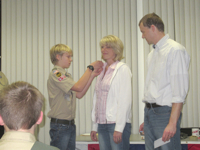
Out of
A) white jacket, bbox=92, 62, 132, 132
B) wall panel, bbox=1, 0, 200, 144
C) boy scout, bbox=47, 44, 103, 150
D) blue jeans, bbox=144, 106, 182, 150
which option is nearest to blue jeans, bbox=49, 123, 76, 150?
boy scout, bbox=47, 44, 103, 150

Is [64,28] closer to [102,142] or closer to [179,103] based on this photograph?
[102,142]

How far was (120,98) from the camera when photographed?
66.8 inches

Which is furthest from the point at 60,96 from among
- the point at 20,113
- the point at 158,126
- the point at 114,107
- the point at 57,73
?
the point at 20,113

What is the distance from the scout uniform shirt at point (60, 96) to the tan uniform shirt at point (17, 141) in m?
1.19

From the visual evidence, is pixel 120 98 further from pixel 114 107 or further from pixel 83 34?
pixel 83 34

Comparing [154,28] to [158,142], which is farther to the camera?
[154,28]

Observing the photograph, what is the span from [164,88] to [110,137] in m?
0.59

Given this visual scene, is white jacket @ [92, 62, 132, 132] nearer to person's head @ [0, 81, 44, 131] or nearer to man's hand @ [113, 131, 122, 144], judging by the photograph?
man's hand @ [113, 131, 122, 144]

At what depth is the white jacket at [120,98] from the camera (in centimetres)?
165

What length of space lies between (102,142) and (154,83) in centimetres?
68

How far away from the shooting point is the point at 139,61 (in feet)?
10.9

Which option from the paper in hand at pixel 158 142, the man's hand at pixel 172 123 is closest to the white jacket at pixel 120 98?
the paper in hand at pixel 158 142

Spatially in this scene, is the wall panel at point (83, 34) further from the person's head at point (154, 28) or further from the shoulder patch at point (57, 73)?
the person's head at point (154, 28)

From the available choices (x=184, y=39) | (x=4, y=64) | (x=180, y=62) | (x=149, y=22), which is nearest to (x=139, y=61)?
(x=184, y=39)
